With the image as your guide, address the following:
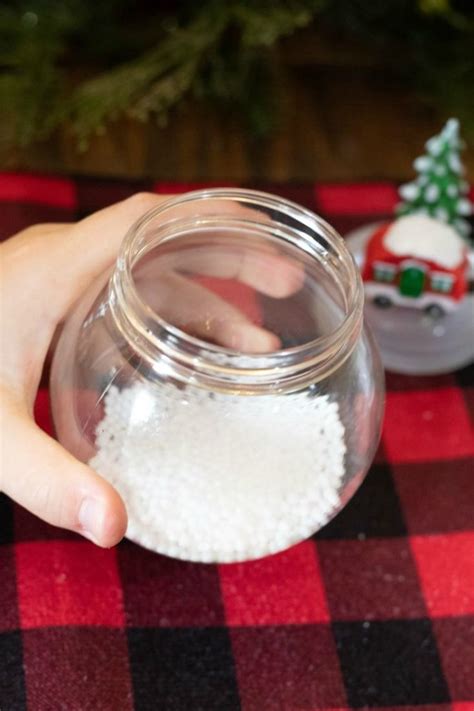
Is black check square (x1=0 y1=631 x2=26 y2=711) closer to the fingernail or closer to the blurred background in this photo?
the fingernail

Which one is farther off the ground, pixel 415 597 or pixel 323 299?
pixel 323 299

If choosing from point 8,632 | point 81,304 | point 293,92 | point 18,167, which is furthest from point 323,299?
point 293,92

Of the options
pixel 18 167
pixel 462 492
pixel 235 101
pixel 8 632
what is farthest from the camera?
pixel 235 101

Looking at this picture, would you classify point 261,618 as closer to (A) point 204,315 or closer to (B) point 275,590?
(B) point 275,590

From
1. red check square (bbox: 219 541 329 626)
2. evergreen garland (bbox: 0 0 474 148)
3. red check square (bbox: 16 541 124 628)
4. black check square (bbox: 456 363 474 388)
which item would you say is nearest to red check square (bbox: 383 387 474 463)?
black check square (bbox: 456 363 474 388)

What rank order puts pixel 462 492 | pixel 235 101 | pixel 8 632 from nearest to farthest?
pixel 8 632 < pixel 462 492 < pixel 235 101

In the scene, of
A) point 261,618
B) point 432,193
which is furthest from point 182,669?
point 432,193

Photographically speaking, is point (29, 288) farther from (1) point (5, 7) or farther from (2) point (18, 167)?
(1) point (5, 7)

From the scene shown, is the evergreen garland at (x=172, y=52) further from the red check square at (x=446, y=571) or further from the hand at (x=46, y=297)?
the red check square at (x=446, y=571)
